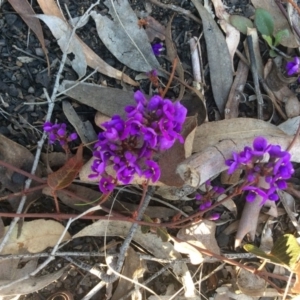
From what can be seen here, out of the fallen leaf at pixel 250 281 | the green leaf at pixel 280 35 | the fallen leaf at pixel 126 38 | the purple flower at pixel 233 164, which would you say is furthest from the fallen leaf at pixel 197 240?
the green leaf at pixel 280 35

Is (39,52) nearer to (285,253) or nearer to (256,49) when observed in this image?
(256,49)

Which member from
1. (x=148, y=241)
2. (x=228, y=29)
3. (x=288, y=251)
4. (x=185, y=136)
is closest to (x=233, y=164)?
(x=185, y=136)

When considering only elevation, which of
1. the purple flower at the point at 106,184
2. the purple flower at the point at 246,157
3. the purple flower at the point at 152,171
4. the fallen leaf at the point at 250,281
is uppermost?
the purple flower at the point at 246,157

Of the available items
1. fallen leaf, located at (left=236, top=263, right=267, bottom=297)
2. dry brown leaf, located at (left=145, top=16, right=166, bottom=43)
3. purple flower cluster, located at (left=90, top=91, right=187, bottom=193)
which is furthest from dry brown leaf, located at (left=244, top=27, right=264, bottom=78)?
fallen leaf, located at (left=236, top=263, right=267, bottom=297)

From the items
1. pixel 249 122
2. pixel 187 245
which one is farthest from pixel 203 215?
pixel 249 122

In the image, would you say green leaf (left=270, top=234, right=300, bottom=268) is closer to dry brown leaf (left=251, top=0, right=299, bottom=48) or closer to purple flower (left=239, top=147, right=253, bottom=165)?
purple flower (left=239, top=147, right=253, bottom=165)

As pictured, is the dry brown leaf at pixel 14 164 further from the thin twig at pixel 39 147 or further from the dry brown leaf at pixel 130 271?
the dry brown leaf at pixel 130 271

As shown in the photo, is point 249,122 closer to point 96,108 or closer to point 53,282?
point 96,108
